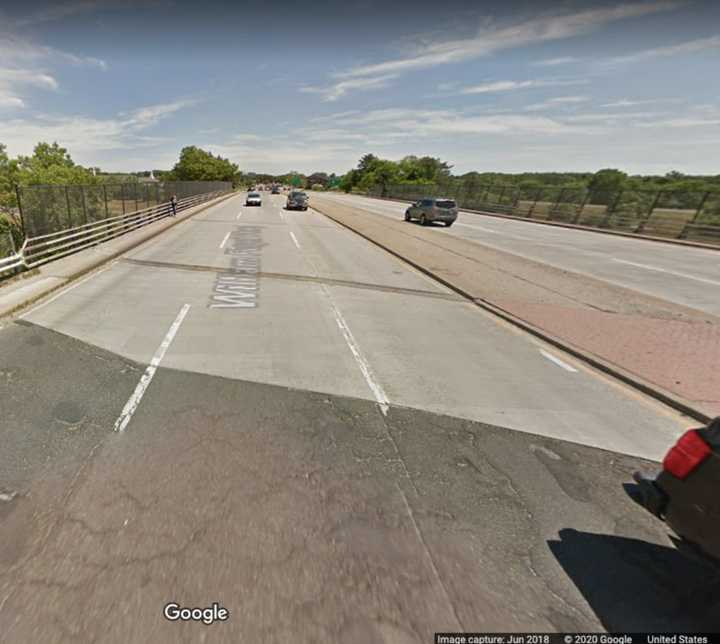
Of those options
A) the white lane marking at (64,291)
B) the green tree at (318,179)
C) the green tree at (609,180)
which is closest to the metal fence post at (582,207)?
the green tree at (609,180)

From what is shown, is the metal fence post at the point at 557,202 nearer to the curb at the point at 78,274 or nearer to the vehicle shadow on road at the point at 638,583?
the curb at the point at 78,274

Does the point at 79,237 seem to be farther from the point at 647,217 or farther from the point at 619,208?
the point at 619,208

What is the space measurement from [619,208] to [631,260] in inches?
598

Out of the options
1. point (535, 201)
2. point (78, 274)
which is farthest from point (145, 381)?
point (535, 201)

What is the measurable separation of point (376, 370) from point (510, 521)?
2.81 metres

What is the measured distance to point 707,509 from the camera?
6.89 ft

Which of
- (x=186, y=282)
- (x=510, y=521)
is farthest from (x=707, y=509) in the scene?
(x=186, y=282)

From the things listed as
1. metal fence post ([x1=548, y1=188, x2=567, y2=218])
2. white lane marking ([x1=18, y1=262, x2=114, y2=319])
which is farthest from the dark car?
metal fence post ([x1=548, y1=188, x2=567, y2=218])

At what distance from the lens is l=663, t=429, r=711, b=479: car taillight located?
85.8 inches

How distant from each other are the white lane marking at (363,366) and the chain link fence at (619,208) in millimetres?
24644

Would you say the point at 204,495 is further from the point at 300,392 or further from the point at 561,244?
the point at 561,244

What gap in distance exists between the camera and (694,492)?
218 centimetres

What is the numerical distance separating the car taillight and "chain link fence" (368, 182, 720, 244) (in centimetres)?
2646

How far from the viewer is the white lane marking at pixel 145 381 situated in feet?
13.6
